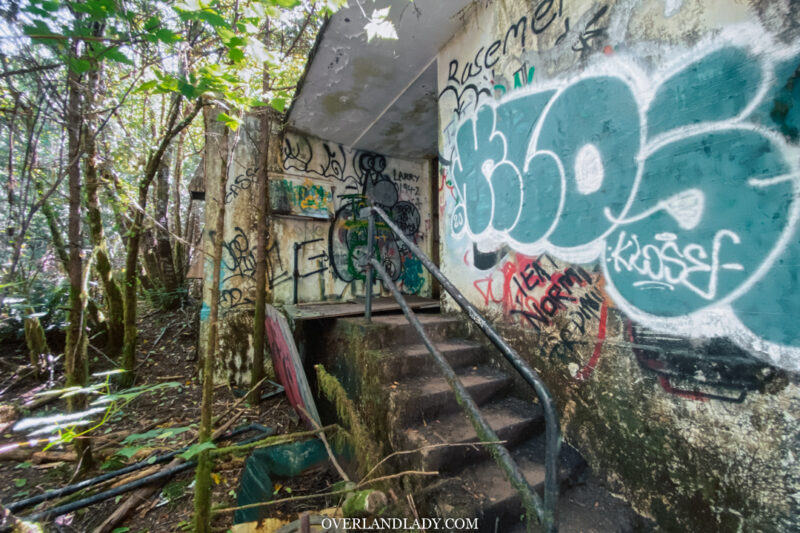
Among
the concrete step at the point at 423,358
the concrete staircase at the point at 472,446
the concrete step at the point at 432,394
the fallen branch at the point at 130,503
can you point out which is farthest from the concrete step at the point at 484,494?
the fallen branch at the point at 130,503

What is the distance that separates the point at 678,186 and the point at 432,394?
1.87m

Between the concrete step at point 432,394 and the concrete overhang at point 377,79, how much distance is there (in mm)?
3053

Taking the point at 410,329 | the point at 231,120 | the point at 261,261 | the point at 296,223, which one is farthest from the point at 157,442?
the point at 231,120

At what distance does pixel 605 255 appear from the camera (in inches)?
76.0

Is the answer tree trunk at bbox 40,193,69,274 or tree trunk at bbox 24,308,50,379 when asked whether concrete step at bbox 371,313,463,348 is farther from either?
tree trunk at bbox 24,308,50,379

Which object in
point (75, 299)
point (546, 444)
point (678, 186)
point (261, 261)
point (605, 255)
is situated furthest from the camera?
point (261, 261)

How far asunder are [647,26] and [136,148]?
21.4 ft

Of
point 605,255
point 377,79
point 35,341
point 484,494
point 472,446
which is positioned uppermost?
point 377,79

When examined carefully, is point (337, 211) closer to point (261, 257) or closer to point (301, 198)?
point (301, 198)

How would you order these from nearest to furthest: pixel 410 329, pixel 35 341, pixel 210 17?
1. pixel 210 17
2. pixel 410 329
3. pixel 35 341

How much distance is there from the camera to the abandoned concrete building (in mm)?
1380

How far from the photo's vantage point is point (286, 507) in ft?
7.56

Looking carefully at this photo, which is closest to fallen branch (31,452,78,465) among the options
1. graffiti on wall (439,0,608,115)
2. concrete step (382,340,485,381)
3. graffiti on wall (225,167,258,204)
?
graffiti on wall (225,167,258,204)

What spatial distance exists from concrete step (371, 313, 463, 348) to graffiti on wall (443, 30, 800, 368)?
849mm
